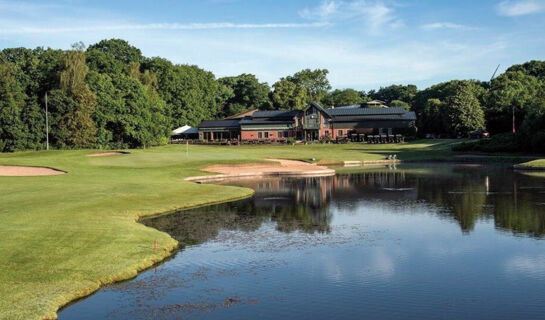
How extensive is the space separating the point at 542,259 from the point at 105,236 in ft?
55.7

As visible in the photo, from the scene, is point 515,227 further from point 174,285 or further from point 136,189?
point 136,189

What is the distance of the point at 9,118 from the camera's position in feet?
284

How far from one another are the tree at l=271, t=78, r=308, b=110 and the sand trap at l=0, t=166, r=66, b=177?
3960 inches

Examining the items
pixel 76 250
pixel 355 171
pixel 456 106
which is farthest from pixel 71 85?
pixel 76 250

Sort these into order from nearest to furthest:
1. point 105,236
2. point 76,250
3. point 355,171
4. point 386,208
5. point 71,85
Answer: point 76,250, point 105,236, point 386,208, point 355,171, point 71,85

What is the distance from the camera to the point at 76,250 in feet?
66.0

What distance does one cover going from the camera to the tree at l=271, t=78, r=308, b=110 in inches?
5871

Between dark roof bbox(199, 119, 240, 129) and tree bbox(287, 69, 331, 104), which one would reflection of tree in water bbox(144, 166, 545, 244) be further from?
tree bbox(287, 69, 331, 104)

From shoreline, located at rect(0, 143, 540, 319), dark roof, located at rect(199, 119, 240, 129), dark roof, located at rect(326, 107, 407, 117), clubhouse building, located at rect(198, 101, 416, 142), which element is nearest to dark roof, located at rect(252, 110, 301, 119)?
clubhouse building, located at rect(198, 101, 416, 142)

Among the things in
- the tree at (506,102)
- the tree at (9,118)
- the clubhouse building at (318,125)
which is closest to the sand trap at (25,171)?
the tree at (9,118)

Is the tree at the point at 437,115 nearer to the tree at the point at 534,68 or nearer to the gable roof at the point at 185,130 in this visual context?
the tree at the point at 534,68

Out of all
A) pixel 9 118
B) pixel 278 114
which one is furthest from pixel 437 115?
pixel 9 118

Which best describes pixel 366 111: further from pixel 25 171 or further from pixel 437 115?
pixel 25 171

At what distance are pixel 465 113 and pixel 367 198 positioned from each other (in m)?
77.9
